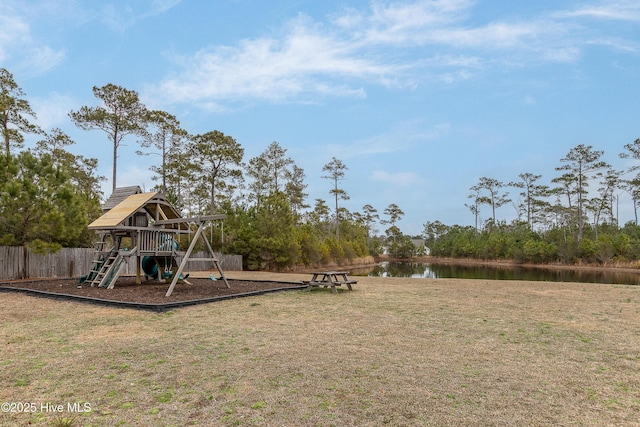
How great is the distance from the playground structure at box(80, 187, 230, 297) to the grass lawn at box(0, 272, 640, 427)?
4.05 metres

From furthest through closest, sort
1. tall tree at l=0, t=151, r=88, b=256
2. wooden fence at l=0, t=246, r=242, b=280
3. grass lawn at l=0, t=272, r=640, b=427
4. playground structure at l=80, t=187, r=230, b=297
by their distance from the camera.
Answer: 1. wooden fence at l=0, t=246, r=242, b=280
2. tall tree at l=0, t=151, r=88, b=256
3. playground structure at l=80, t=187, r=230, b=297
4. grass lawn at l=0, t=272, r=640, b=427

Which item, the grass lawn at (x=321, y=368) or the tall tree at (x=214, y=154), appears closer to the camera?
the grass lawn at (x=321, y=368)

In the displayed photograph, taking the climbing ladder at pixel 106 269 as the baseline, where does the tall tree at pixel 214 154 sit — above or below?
above

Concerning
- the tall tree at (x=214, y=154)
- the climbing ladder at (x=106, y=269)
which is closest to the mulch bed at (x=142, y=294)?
the climbing ladder at (x=106, y=269)

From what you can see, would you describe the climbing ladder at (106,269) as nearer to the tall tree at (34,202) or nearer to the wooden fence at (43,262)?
the wooden fence at (43,262)

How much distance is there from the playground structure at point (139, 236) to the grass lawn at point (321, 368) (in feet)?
13.3

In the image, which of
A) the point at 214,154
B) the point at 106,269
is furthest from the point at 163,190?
the point at 106,269

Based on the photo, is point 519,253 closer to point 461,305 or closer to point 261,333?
point 461,305

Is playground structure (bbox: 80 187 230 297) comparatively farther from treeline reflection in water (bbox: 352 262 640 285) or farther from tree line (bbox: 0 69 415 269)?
treeline reflection in water (bbox: 352 262 640 285)

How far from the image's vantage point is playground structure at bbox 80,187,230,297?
11.8 meters

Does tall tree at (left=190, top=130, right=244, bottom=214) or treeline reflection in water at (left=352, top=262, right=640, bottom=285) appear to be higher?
tall tree at (left=190, top=130, right=244, bottom=214)

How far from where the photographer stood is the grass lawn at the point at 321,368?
3.07m

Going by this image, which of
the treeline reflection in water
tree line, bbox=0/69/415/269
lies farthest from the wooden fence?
the treeline reflection in water

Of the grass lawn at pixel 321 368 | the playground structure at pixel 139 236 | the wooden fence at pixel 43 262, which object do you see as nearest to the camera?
the grass lawn at pixel 321 368
